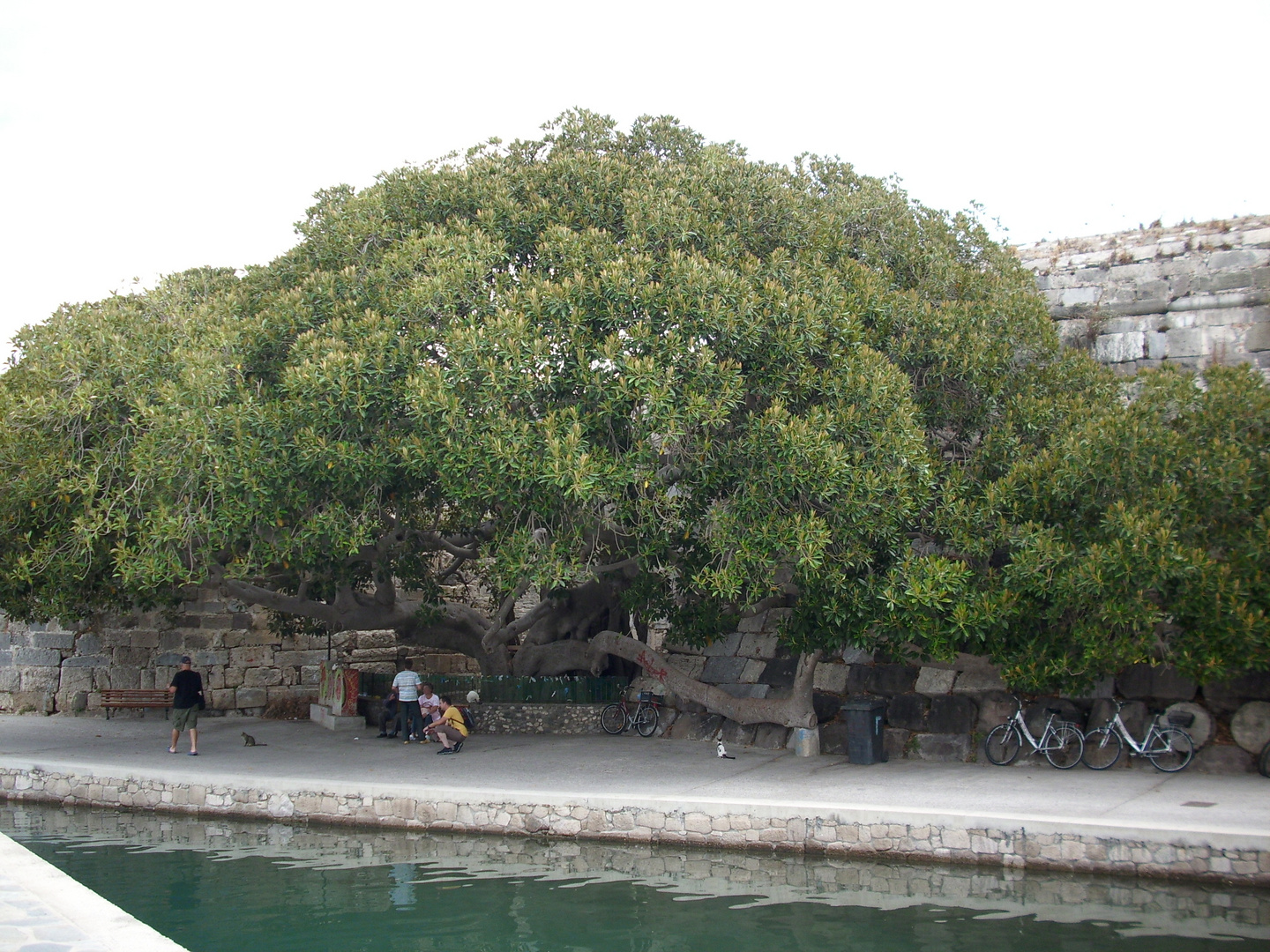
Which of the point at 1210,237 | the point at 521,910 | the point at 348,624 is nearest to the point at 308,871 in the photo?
the point at 521,910

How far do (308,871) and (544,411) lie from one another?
16.5 ft

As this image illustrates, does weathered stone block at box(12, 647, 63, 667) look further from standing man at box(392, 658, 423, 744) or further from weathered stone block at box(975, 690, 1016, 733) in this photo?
weathered stone block at box(975, 690, 1016, 733)

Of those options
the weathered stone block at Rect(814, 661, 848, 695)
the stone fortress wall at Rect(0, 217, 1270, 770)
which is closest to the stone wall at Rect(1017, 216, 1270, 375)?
the stone fortress wall at Rect(0, 217, 1270, 770)

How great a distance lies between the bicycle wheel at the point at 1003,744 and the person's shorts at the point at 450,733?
23.3ft

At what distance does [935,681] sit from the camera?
13.4 metres

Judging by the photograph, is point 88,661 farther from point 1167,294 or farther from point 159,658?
point 1167,294

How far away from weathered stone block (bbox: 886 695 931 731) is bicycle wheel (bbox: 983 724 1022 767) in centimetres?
106

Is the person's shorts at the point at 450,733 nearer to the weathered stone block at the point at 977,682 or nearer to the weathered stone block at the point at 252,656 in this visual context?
the weathered stone block at the point at 977,682

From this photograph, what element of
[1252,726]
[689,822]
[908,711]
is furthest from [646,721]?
[1252,726]

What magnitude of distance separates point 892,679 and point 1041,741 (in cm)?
242

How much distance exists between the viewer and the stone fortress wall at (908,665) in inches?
508

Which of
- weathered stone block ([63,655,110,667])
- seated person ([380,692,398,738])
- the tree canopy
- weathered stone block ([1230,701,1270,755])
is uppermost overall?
the tree canopy

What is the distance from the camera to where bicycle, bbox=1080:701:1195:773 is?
37.1 feet

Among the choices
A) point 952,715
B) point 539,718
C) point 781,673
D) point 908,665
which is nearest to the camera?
point 952,715
